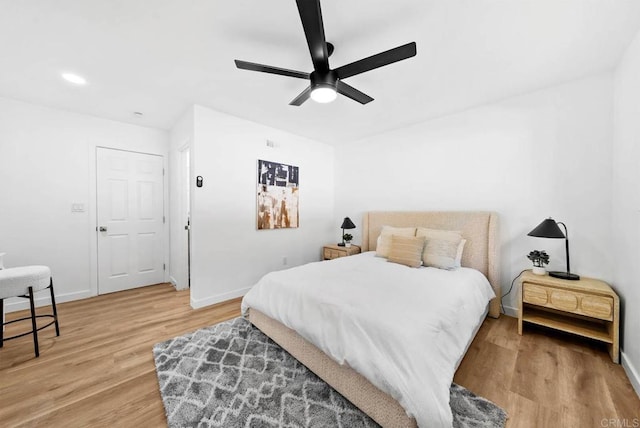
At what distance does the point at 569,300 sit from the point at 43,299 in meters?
5.73

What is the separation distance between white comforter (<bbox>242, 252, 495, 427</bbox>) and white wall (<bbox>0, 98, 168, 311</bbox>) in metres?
2.71

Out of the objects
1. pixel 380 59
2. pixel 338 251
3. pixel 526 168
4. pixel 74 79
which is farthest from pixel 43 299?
pixel 526 168

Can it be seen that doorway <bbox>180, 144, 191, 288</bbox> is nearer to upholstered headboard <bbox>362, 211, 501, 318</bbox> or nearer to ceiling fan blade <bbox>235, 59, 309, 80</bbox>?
ceiling fan blade <bbox>235, 59, 309, 80</bbox>

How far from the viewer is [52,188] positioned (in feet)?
10.0

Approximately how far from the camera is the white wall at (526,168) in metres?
2.28

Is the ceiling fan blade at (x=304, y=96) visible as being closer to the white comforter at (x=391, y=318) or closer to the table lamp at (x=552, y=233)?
the white comforter at (x=391, y=318)

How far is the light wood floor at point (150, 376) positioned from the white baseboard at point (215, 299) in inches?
10.8

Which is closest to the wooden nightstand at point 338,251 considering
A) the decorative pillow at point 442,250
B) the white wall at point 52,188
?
the decorative pillow at point 442,250

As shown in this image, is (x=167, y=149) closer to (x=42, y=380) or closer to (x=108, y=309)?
(x=108, y=309)

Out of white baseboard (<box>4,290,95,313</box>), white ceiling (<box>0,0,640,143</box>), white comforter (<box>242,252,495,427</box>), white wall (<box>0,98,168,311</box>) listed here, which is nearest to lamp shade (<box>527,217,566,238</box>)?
white comforter (<box>242,252,495,427</box>)

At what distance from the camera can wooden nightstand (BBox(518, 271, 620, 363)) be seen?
1.91 meters

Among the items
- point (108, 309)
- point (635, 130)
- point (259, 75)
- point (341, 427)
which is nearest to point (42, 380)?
point (108, 309)

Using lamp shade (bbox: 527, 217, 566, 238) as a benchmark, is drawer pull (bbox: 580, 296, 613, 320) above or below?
below

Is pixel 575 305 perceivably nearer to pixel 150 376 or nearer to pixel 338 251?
pixel 338 251
